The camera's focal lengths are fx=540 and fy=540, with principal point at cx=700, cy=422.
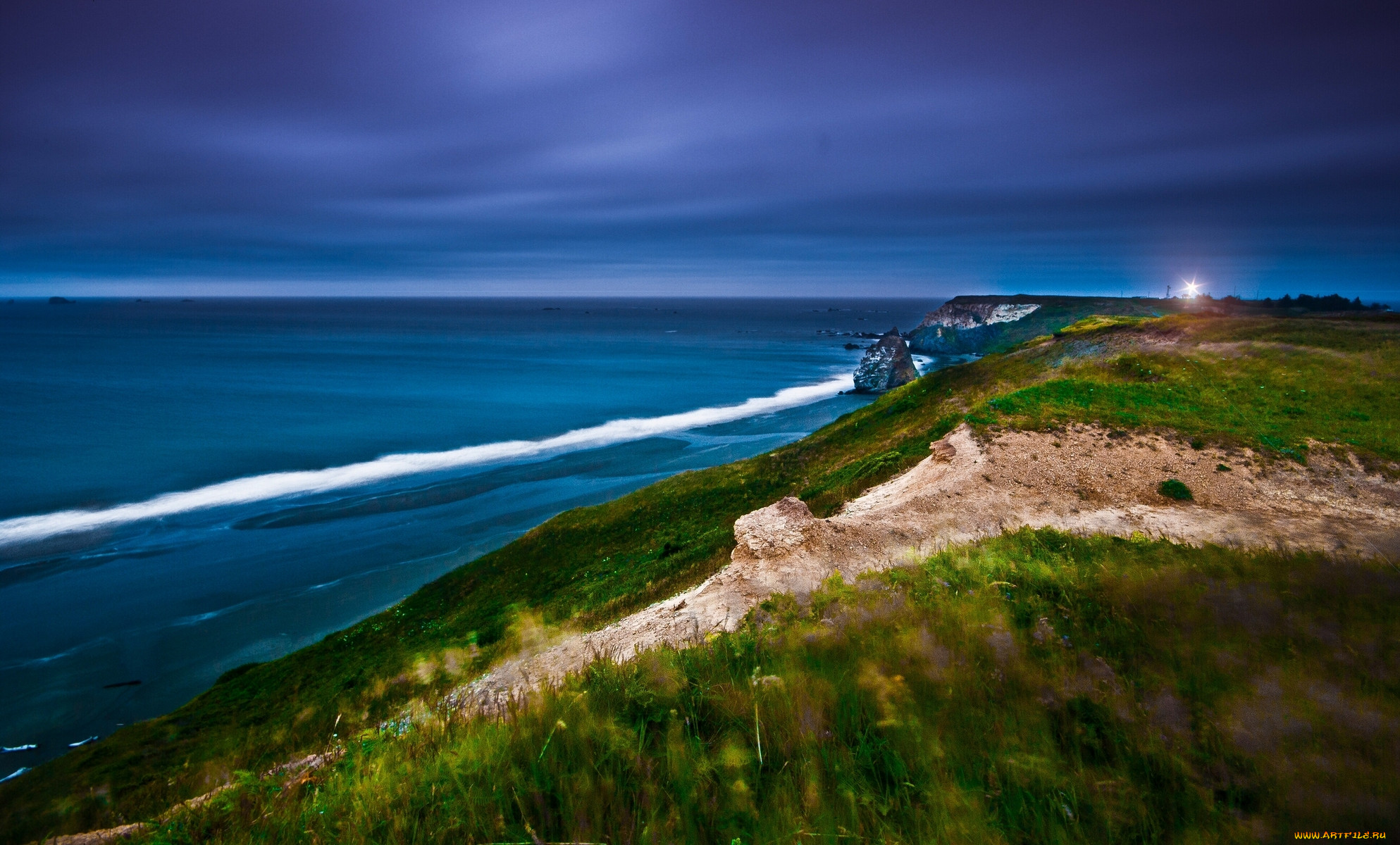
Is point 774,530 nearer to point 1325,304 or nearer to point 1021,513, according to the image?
point 1021,513

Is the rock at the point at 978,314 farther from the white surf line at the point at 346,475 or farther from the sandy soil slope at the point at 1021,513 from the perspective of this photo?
the sandy soil slope at the point at 1021,513

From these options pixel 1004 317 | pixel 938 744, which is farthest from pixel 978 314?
pixel 938 744

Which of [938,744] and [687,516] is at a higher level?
[938,744]

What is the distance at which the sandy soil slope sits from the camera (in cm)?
891

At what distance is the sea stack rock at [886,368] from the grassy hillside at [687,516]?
37.5 metres

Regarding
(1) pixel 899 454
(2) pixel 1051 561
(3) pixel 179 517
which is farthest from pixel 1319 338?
(3) pixel 179 517

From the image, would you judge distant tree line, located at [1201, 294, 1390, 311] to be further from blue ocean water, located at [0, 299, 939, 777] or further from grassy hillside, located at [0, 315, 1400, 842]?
blue ocean water, located at [0, 299, 939, 777]

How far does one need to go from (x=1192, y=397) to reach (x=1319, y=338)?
10389mm

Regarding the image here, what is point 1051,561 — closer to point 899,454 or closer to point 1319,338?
point 899,454

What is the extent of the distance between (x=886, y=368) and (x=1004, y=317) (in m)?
53.5

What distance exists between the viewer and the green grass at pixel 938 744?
2.41 metres

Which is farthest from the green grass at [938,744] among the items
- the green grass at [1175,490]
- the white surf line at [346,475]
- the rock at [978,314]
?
the rock at [978,314]

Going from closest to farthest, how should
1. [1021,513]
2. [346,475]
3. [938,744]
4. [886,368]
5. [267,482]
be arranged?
[938,744]
[1021,513]
[267,482]
[346,475]
[886,368]

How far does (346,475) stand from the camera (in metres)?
35.3
